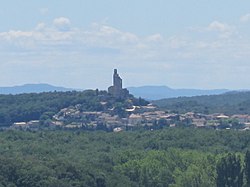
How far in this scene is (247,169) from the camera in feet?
206

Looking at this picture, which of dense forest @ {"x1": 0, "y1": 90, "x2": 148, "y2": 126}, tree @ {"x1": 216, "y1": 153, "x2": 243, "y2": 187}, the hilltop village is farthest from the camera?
dense forest @ {"x1": 0, "y1": 90, "x2": 148, "y2": 126}

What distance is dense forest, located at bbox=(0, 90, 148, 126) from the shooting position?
159 metres

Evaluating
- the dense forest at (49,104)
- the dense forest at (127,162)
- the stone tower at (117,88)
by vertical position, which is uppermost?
the stone tower at (117,88)

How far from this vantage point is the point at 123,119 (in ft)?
495

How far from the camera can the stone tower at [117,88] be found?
164 m

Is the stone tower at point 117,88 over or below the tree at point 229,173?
over

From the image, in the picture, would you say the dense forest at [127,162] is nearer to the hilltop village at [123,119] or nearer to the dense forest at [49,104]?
the hilltop village at [123,119]

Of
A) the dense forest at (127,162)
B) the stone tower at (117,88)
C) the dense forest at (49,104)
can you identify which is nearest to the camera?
the dense forest at (127,162)

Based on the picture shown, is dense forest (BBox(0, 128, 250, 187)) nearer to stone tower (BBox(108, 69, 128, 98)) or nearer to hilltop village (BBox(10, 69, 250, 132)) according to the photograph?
hilltop village (BBox(10, 69, 250, 132))

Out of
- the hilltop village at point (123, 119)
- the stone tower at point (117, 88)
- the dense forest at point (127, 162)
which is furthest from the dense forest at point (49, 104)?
the dense forest at point (127, 162)

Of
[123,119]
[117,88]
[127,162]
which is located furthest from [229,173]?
[117,88]

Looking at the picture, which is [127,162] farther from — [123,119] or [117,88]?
[117,88]

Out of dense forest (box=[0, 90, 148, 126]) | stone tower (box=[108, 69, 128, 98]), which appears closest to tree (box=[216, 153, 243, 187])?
dense forest (box=[0, 90, 148, 126])

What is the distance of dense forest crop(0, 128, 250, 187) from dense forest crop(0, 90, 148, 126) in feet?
172
